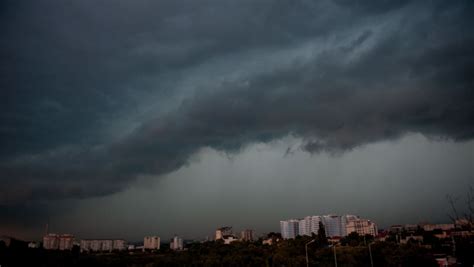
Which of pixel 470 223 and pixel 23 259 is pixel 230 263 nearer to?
pixel 23 259

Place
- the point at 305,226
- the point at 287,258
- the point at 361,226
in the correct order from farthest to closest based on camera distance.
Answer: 1. the point at 305,226
2. the point at 361,226
3. the point at 287,258

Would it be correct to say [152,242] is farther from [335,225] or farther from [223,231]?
[335,225]

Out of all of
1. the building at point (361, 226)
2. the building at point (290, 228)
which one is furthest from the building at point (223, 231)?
the building at point (361, 226)

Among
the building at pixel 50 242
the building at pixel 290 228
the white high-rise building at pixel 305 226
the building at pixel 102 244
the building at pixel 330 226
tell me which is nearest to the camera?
the building at pixel 50 242

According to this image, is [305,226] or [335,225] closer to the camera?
[335,225]

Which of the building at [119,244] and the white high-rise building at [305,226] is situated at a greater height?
the white high-rise building at [305,226]

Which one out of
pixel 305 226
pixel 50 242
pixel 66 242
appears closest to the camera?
pixel 50 242

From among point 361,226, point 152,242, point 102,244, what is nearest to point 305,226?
point 361,226

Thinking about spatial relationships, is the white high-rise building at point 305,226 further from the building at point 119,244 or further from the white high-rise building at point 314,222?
the building at point 119,244

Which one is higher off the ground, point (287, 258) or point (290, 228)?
point (290, 228)

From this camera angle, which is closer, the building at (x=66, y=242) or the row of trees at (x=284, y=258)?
the row of trees at (x=284, y=258)

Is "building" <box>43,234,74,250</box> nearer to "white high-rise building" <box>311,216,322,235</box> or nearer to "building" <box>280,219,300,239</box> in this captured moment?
"building" <box>280,219,300,239</box>
